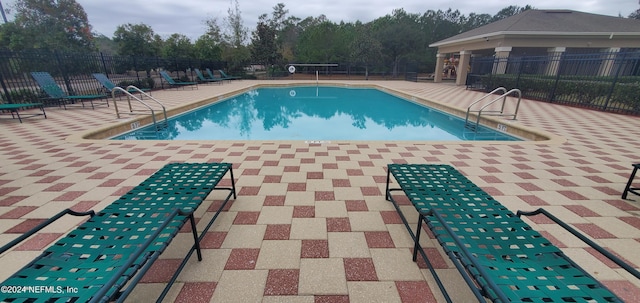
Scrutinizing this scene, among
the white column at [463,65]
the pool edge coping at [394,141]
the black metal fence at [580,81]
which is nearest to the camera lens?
the pool edge coping at [394,141]

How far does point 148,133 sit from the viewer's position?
6582 mm

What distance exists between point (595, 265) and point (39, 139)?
7993 millimetres

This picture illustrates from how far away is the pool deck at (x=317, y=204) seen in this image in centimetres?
168

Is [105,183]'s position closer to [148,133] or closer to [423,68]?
[148,133]

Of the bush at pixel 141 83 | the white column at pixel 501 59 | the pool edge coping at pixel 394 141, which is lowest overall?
the pool edge coping at pixel 394 141

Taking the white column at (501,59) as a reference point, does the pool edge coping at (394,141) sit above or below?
below

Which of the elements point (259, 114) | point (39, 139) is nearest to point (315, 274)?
point (39, 139)

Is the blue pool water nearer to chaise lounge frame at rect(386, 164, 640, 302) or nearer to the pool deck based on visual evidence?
the pool deck

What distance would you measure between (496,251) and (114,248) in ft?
7.05

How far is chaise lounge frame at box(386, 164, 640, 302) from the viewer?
117cm

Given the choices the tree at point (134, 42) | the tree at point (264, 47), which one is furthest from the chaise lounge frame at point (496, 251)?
the tree at point (134, 42)

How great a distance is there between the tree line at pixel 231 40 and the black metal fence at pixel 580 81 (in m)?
13.9

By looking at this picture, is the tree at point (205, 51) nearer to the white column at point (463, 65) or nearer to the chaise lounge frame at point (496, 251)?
the white column at point (463, 65)

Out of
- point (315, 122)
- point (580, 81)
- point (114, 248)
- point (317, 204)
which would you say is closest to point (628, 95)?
point (580, 81)
